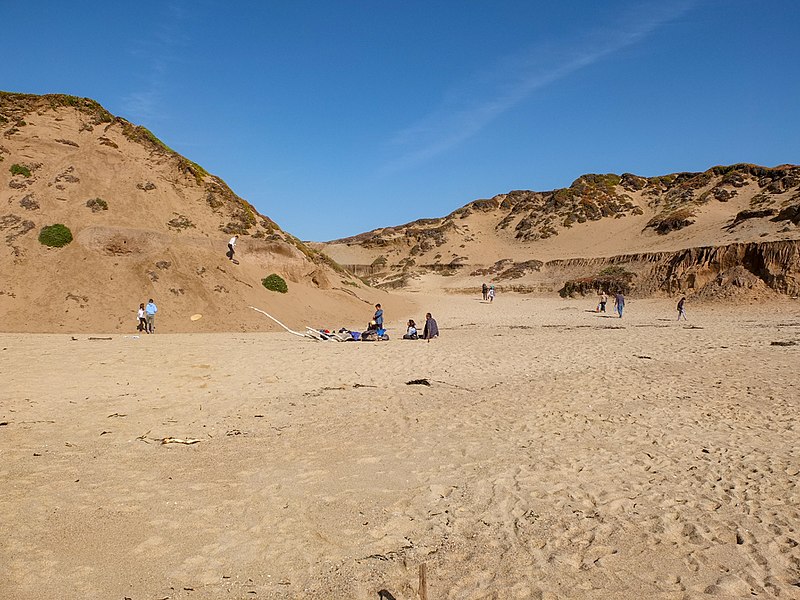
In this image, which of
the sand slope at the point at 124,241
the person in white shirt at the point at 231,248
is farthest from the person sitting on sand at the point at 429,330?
the person in white shirt at the point at 231,248

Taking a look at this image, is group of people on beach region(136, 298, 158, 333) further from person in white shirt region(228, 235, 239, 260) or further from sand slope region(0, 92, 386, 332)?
person in white shirt region(228, 235, 239, 260)

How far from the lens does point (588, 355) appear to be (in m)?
15.2

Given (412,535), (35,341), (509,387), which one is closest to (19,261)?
(35,341)

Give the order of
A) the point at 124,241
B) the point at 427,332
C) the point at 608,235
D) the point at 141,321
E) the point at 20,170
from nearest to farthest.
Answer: the point at 427,332
the point at 141,321
the point at 124,241
the point at 20,170
the point at 608,235

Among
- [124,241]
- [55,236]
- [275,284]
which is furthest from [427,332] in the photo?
[55,236]

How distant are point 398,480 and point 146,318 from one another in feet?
56.5

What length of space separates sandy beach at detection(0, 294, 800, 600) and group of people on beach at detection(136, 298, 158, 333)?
673 cm

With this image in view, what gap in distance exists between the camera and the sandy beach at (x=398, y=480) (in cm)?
436

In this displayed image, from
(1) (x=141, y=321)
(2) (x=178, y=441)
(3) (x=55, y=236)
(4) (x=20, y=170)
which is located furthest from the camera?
(4) (x=20, y=170)

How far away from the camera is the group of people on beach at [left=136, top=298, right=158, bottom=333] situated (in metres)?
20.2

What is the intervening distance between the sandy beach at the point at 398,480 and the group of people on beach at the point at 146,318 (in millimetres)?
6732

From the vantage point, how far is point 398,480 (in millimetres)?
6402

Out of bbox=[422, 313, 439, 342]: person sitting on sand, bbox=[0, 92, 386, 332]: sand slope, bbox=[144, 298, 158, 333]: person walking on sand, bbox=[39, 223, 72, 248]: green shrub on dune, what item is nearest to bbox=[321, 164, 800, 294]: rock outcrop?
bbox=[422, 313, 439, 342]: person sitting on sand

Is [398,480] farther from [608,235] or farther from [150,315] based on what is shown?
[608,235]
